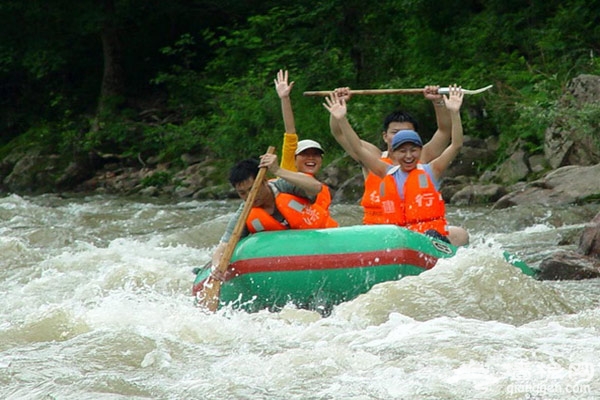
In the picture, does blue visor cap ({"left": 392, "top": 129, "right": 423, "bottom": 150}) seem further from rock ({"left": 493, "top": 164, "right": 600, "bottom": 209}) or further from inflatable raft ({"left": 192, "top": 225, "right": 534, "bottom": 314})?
rock ({"left": 493, "top": 164, "right": 600, "bottom": 209})

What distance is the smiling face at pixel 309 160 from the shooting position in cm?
704

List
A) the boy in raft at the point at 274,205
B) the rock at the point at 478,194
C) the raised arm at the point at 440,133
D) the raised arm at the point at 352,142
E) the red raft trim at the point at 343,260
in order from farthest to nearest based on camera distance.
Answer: the rock at the point at 478,194 < the raised arm at the point at 440,133 < the raised arm at the point at 352,142 < the boy in raft at the point at 274,205 < the red raft trim at the point at 343,260

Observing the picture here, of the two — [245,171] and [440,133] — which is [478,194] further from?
[245,171]

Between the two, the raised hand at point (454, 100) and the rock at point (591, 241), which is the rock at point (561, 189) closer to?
the rock at point (591, 241)

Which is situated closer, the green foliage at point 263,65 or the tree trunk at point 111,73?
the green foliage at point 263,65

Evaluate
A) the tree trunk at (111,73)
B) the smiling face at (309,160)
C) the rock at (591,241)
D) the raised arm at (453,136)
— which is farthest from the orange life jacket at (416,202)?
the tree trunk at (111,73)

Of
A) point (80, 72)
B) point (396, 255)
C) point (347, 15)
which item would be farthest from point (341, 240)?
point (80, 72)

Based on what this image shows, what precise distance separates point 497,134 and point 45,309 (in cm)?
903

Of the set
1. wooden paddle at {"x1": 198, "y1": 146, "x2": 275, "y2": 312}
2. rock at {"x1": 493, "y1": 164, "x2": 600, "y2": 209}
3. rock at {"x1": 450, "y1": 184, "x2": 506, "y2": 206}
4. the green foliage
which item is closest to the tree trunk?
the green foliage

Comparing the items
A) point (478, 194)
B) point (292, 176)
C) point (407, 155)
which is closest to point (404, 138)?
point (407, 155)

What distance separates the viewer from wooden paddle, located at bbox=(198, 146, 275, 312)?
666 centimetres

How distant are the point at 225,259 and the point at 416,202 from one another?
1.28m

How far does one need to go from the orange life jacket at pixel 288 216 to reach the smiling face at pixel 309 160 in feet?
0.74

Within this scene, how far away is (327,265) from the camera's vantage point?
6562 millimetres
